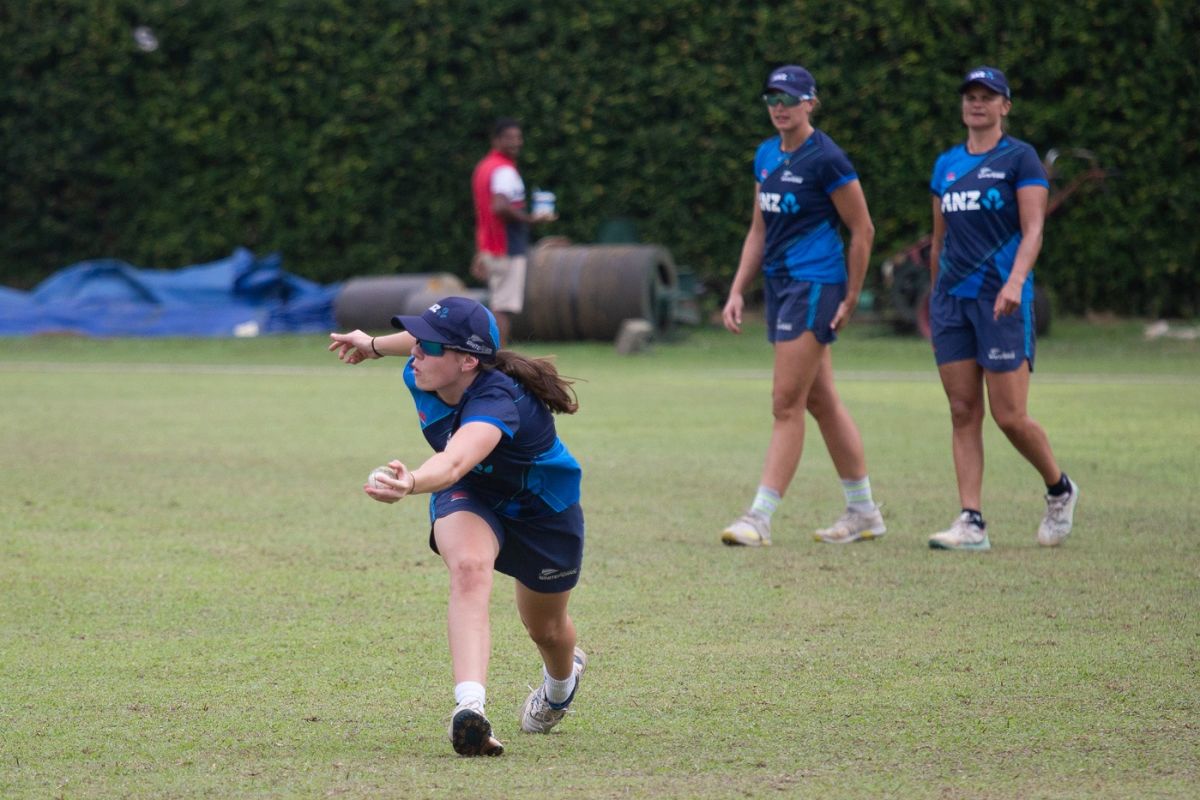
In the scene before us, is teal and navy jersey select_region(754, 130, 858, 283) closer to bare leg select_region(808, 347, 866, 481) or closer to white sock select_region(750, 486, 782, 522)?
bare leg select_region(808, 347, 866, 481)

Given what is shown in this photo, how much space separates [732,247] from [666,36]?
8.51ft

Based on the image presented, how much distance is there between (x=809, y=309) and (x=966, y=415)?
0.83m

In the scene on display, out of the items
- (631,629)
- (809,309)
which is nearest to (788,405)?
(809,309)

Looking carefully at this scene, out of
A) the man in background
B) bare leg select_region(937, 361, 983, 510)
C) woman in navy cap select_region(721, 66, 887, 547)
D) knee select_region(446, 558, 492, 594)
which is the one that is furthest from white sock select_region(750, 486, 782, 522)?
the man in background

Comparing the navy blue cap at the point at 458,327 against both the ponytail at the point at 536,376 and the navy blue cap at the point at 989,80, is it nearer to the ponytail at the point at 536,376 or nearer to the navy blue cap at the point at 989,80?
the ponytail at the point at 536,376

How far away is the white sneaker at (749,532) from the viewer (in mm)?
7184

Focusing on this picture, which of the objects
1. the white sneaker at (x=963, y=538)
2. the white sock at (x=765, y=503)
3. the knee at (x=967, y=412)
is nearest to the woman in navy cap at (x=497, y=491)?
the white sock at (x=765, y=503)

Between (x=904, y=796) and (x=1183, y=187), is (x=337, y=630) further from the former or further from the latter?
(x=1183, y=187)

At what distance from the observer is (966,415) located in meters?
7.36

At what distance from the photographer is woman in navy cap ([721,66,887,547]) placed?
7.30 meters

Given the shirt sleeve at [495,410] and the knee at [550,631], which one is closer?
the shirt sleeve at [495,410]

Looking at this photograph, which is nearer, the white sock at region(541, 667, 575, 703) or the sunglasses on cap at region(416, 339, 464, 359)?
the sunglasses on cap at region(416, 339, 464, 359)

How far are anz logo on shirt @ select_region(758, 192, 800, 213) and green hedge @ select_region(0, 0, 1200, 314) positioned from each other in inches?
440

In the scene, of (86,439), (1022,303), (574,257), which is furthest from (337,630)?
(574,257)
